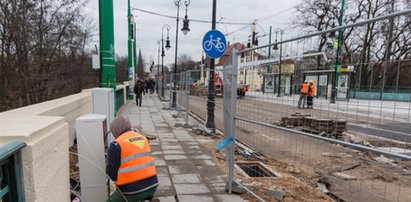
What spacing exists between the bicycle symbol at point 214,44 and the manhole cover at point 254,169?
3.63 meters

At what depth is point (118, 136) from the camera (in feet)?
10.8

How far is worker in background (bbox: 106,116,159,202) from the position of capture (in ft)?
9.90

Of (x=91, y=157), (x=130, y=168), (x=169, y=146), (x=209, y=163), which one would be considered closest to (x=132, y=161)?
(x=130, y=168)

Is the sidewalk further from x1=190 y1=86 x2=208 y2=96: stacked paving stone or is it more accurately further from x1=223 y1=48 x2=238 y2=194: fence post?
x1=190 y1=86 x2=208 y2=96: stacked paving stone

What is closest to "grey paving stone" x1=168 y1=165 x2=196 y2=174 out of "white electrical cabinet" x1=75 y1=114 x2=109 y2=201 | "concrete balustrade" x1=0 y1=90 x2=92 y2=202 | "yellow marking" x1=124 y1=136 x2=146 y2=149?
"white electrical cabinet" x1=75 y1=114 x2=109 y2=201

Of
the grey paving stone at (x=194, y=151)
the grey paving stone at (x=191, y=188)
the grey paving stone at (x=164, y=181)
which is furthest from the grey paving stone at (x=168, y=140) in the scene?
the grey paving stone at (x=191, y=188)

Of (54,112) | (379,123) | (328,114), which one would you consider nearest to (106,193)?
(54,112)

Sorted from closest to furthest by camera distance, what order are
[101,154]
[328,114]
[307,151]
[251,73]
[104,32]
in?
[328,114]
[101,154]
[251,73]
[307,151]
[104,32]

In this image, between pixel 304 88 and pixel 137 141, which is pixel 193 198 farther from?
pixel 304 88

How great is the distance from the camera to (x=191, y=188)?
4746 mm

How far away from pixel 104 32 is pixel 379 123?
7483 millimetres

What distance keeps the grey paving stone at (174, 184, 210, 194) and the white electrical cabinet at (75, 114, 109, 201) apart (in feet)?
4.61

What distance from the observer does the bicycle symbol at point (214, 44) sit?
8250 mm

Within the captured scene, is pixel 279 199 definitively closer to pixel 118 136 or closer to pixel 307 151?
pixel 118 136
